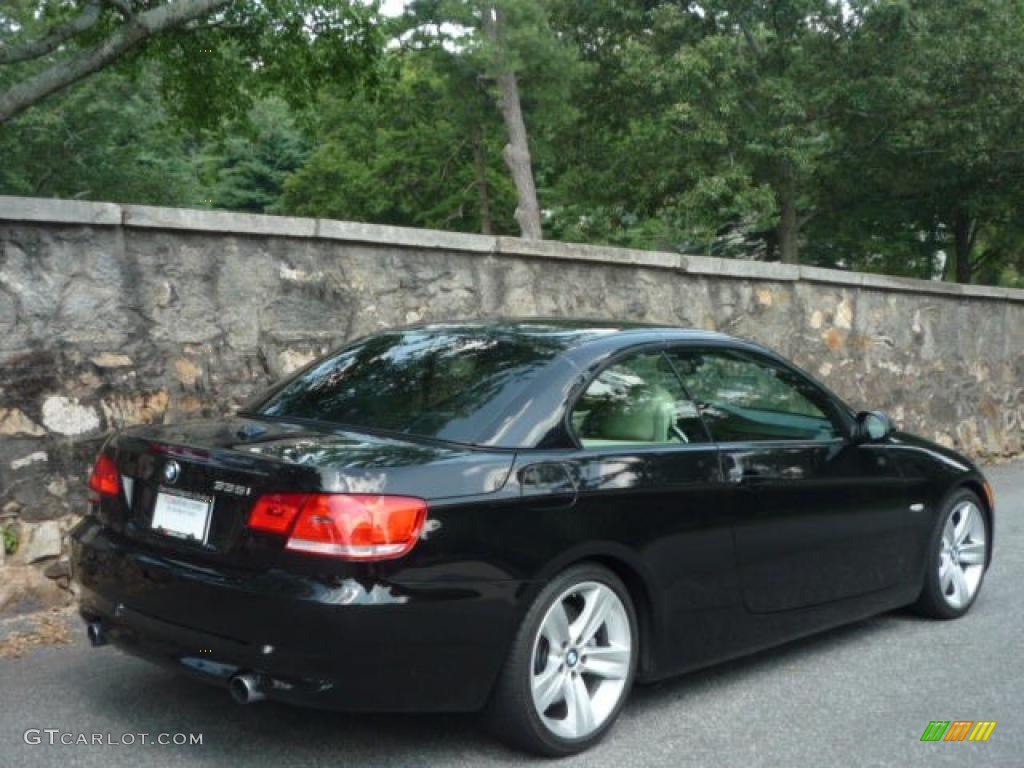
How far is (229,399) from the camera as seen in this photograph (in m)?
6.71

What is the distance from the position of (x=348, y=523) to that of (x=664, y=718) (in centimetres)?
159

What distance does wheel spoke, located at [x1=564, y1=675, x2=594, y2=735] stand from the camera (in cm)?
388

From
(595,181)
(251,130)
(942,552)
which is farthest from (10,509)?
(595,181)

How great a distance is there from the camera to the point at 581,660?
393cm

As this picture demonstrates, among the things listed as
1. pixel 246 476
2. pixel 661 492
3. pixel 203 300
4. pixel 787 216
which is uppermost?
pixel 787 216

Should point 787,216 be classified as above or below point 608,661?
above

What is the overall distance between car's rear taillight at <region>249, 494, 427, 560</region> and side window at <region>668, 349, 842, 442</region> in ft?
5.23

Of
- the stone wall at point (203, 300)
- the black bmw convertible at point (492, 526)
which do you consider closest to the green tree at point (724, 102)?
the stone wall at point (203, 300)

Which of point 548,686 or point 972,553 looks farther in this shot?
point 972,553

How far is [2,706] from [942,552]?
4265mm

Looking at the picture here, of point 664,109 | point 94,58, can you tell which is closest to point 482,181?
point 664,109

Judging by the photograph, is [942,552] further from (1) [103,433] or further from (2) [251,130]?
(2) [251,130]

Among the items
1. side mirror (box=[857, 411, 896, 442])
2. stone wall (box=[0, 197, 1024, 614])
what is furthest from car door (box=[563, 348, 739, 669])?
stone wall (box=[0, 197, 1024, 614])

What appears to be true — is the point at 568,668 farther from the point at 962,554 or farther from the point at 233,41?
the point at 233,41
